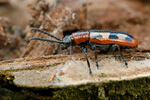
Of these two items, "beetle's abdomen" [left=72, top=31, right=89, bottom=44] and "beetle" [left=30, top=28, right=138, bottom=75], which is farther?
"beetle's abdomen" [left=72, top=31, right=89, bottom=44]

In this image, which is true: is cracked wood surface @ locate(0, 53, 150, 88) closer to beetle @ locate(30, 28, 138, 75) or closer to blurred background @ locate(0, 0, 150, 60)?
beetle @ locate(30, 28, 138, 75)

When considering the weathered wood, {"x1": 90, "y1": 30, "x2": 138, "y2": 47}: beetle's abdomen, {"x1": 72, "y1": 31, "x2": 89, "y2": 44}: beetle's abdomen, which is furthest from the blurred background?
the weathered wood

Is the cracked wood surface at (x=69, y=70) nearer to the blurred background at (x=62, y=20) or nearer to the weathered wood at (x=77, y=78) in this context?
the weathered wood at (x=77, y=78)

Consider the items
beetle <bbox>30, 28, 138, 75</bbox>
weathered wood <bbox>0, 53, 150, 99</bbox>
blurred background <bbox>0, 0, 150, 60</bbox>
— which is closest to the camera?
weathered wood <bbox>0, 53, 150, 99</bbox>

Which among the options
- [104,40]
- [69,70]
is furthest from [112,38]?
[69,70]

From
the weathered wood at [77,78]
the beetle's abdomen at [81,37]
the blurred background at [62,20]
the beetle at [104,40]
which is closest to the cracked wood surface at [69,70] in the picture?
the weathered wood at [77,78]

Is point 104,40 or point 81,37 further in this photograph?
point 81,37

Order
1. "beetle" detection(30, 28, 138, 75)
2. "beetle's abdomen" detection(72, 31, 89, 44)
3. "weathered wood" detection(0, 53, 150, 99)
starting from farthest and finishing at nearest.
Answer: "beetle's abdomen" detection(72, 31, 89, 44) → "beetle" detection(30, 28, 138, 75) → "weathered wood" detection(0, 53, 150, 99)

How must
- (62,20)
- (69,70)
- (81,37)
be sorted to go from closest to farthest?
1. (69,70)
2. (81,37)
3. (62,20)

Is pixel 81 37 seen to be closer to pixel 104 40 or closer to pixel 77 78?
pixel 104 40
